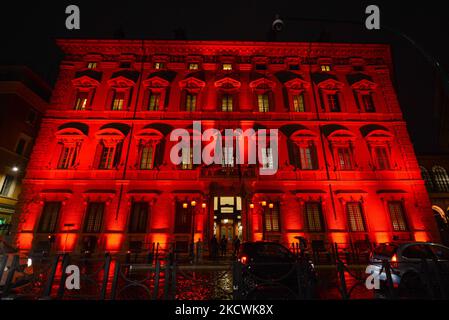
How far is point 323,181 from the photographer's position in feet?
60.0

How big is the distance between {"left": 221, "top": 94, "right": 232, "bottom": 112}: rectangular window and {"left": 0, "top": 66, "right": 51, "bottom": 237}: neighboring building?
802 inches

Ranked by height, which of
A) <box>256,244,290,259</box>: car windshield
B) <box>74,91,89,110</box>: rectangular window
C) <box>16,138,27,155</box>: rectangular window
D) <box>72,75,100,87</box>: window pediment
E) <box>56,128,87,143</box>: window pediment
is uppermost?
<box>72,75,100,87</box>: window pediment

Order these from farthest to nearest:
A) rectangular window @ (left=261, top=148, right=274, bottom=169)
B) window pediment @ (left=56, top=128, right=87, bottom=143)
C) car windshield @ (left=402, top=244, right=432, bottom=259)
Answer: window pediment @ (left=56, top=128, right=87, bottom=143), rectangular window @ (left=261, top=148, right=274, bottom=169), car windshield @ (left=402, top=244, right=432, bottom=259)

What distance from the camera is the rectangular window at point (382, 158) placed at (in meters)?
19.0

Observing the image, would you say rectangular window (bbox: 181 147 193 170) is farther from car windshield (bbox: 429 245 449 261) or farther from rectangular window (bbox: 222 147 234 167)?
car windshield (bbox: 429 245 449 261)

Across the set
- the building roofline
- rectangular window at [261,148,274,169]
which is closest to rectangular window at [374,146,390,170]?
rectangular window at [261,148,274,169]

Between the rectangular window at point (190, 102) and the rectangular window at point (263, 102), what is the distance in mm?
6074

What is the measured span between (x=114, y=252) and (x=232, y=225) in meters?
8.99

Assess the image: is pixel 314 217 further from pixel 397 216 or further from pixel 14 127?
pixel 14 127

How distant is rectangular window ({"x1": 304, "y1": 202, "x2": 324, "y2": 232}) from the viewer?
17.4 metres

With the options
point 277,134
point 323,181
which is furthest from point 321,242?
point 277,134

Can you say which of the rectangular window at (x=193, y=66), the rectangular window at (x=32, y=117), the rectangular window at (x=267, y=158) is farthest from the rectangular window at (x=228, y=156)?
the rectangular window at (x=32, y=117)

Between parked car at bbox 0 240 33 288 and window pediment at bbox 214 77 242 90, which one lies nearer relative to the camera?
parked car at bbox 0 240 33 288

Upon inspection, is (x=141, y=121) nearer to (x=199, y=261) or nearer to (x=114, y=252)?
(x=114, y=252)
